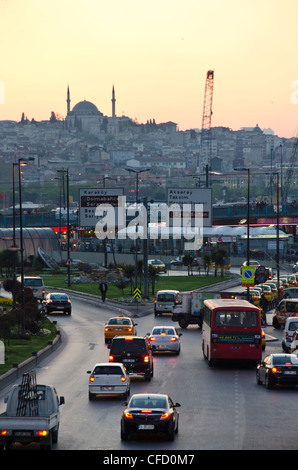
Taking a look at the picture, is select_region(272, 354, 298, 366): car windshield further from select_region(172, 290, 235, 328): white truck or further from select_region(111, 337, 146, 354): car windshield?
select_region(172, 290, 235, 328): white truck

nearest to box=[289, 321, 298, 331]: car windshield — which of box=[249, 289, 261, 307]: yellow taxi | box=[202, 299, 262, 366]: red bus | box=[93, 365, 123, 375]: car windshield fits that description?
box=[202, 299, 262, 366]: red bus

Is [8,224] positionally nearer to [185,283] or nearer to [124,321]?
[185,283]

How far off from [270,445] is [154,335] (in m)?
21.3

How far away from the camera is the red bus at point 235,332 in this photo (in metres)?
38.2

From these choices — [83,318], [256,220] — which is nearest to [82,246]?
[256,220]

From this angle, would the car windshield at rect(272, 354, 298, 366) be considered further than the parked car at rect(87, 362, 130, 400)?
Yes

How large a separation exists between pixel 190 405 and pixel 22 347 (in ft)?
55.6

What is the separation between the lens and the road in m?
23.6

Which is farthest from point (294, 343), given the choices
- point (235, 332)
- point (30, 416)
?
point (30, 416)

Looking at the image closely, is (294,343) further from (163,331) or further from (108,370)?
(108,370)

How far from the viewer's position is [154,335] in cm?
4428

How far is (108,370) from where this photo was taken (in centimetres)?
3105

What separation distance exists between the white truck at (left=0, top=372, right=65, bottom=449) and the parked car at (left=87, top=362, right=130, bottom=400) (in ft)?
23.8
